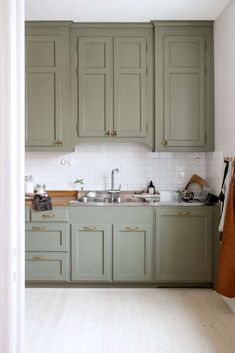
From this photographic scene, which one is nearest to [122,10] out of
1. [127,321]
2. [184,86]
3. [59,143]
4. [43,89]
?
[184,86]

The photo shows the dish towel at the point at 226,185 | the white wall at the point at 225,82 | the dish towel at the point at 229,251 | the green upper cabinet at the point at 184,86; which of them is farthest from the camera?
the green upper cabinet at the point at 184,86

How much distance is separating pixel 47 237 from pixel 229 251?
1.74m

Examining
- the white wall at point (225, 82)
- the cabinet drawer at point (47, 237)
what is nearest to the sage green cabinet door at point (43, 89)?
the cabinet drawer at point (47, 237)

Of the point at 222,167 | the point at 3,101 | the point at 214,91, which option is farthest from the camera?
the point at 214,91

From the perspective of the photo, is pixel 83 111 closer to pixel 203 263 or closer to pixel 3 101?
pixel 203 263

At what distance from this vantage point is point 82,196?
14.1 ft

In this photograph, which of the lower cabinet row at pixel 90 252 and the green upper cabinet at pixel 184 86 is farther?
the green upper cabinet at pixel 184 86

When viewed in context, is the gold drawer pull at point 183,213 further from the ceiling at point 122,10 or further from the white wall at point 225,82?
the ceiling at point 122,10

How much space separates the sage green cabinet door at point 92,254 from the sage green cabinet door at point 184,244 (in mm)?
507

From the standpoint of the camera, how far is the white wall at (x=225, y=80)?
11.3 ft

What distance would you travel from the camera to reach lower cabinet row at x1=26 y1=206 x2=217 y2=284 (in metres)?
3.86

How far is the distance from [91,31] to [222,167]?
1.93 metres

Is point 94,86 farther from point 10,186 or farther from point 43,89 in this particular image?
point 10,186

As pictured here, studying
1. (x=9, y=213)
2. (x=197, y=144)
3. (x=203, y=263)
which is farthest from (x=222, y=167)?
(x=9, y=213)
